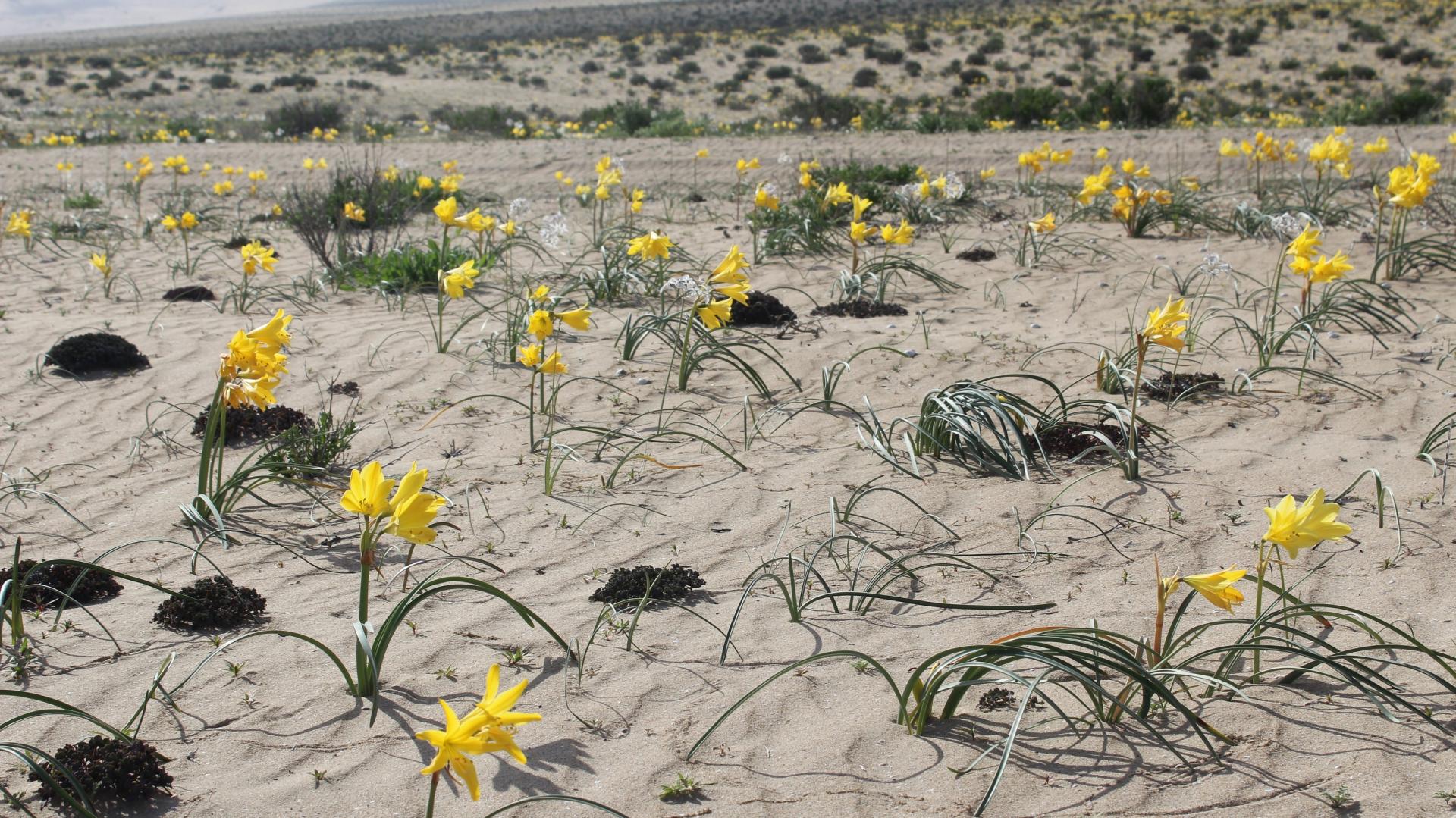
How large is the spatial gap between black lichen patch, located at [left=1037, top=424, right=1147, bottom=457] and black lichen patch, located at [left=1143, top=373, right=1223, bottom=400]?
55 centimetres

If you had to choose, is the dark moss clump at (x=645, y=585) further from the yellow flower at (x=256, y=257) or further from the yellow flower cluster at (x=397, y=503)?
the yellow flower at (x=256, y=257)

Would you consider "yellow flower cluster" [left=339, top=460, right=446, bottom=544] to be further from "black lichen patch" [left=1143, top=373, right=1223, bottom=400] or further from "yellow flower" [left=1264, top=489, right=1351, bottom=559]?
"black lichen patch" [left=1143, top=373, right=1223, bottom=400]

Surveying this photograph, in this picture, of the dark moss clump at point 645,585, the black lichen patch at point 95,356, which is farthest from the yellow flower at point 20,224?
the dark moss clump at point 645,585

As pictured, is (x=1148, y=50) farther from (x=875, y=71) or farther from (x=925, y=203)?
(x=925, y=203)

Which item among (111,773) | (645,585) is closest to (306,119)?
(645,585)

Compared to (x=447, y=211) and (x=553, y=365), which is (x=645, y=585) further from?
(x=447, y=211)

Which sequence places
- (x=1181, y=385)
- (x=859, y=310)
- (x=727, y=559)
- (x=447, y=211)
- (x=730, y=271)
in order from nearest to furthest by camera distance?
(x=727, y=559) < (x=730, y=271) < (x=1181, y=385) < (x=447, y=211) < (x=859, y=310)

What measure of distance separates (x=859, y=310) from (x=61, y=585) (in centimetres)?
467

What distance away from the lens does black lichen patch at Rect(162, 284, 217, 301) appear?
758 cm

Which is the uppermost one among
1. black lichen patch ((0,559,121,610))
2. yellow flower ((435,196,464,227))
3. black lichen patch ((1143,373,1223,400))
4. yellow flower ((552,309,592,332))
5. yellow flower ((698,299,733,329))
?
yellow flower ((435,196,464,227))

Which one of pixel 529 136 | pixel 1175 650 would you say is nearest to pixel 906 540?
pixel 1175 650

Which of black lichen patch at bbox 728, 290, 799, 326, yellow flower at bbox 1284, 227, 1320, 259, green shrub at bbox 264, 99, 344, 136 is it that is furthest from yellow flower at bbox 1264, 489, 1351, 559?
green shrub at bbox 264, 99, 344, 136

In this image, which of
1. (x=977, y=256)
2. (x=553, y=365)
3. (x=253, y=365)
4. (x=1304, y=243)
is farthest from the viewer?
(x=977, y=256)

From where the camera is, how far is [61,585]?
11.6 ft
